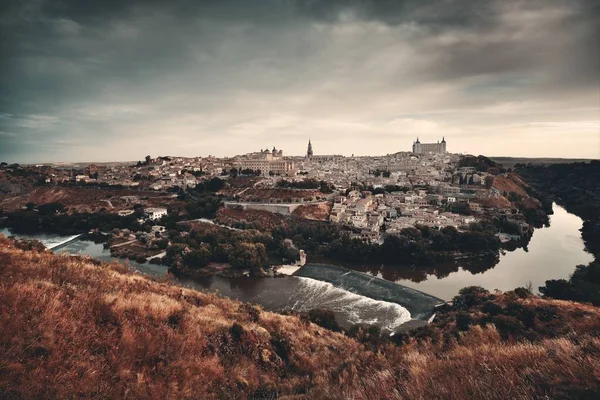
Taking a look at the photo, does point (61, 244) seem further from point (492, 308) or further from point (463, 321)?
point (492, 308)

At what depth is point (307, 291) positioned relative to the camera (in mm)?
16156

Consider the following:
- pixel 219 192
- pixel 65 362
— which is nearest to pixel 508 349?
pixel 65 362

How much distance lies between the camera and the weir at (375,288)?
13.7 metres

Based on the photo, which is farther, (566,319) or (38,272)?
(566,319)

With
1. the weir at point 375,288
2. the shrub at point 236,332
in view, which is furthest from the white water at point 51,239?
the shrub at point 236,332

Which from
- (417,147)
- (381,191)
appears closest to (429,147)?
(417,147)

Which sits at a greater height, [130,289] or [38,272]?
[38,272]

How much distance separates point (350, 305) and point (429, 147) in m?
90.0

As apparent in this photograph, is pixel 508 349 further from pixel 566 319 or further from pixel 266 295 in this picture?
pixel 266 295

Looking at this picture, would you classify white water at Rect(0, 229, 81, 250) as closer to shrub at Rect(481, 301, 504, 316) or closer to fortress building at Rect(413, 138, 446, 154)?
shrub at Rect(481, 301, 504, 316)

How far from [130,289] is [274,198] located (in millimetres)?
28630

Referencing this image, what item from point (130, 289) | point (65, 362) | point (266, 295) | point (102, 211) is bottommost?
point (266, 295)

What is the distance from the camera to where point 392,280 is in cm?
1844

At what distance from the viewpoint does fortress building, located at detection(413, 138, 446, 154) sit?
9150 cm
